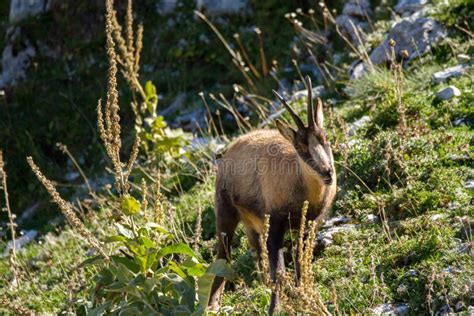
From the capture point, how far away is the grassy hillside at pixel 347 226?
523 cm

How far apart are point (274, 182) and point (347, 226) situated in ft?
2.74

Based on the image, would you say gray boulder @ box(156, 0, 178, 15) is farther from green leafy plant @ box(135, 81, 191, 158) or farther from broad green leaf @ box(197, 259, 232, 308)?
broad green leaf @ box(197, 259, 232, 308)

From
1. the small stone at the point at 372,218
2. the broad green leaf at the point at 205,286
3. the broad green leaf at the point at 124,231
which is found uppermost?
the broad green leaf at the point at 124,231

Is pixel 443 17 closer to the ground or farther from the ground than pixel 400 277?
farther from the ground

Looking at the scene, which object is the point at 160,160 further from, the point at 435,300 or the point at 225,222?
the point at 435,300

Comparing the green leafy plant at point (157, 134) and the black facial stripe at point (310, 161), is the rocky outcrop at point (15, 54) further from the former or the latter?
the black facial stripe at point (310, 161)

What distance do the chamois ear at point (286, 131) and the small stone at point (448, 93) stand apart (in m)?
2.69

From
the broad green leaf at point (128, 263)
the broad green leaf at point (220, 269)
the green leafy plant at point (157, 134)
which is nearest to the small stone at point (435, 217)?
the broad green leaf at point (220, 269)

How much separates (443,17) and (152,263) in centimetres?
645

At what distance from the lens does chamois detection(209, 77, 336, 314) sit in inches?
255

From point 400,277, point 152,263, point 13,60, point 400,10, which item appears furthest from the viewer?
point 13,60

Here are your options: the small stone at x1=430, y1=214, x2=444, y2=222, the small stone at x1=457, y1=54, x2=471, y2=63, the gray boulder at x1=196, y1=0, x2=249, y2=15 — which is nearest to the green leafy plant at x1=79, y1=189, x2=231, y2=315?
the small stone at x1=430, y1=214, x2=444, y2=222

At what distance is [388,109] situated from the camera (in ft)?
28.3


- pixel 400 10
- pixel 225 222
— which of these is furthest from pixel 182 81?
pixel 225 222
